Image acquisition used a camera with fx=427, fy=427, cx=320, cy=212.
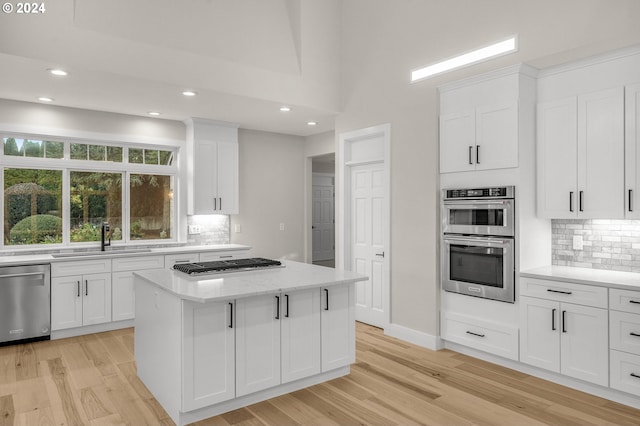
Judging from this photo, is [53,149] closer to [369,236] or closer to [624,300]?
[369,236]

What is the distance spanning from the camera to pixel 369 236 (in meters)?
5.30

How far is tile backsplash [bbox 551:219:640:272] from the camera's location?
3496 mm

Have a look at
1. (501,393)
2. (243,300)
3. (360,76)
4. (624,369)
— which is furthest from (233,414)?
(360,76)

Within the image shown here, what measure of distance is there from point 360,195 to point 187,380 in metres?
3.26

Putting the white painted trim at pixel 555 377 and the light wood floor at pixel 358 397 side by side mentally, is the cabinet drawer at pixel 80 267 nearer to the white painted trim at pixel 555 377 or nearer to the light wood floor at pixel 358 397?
the light wood floor at pixel 358 397

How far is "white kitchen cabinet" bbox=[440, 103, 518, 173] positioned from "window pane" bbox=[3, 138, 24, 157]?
4.77 metres

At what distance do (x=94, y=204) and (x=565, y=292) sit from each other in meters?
5.32

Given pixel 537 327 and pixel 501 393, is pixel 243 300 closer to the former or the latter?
pixel 501 393

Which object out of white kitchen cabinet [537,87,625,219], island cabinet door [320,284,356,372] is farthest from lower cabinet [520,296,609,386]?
island cabinet door [320,284,356,372]

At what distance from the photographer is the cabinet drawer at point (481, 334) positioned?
3.74 metres

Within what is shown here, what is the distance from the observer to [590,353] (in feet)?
10.7

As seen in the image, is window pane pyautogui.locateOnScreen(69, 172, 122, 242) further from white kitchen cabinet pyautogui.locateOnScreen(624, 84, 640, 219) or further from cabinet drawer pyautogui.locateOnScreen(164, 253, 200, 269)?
white kitchen cabinet pyautogui.locateOnScreen(624, 84, 640, 219)

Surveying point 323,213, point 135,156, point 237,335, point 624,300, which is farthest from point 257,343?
point 323,213

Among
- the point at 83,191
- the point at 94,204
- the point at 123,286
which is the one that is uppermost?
the point at 83,191
